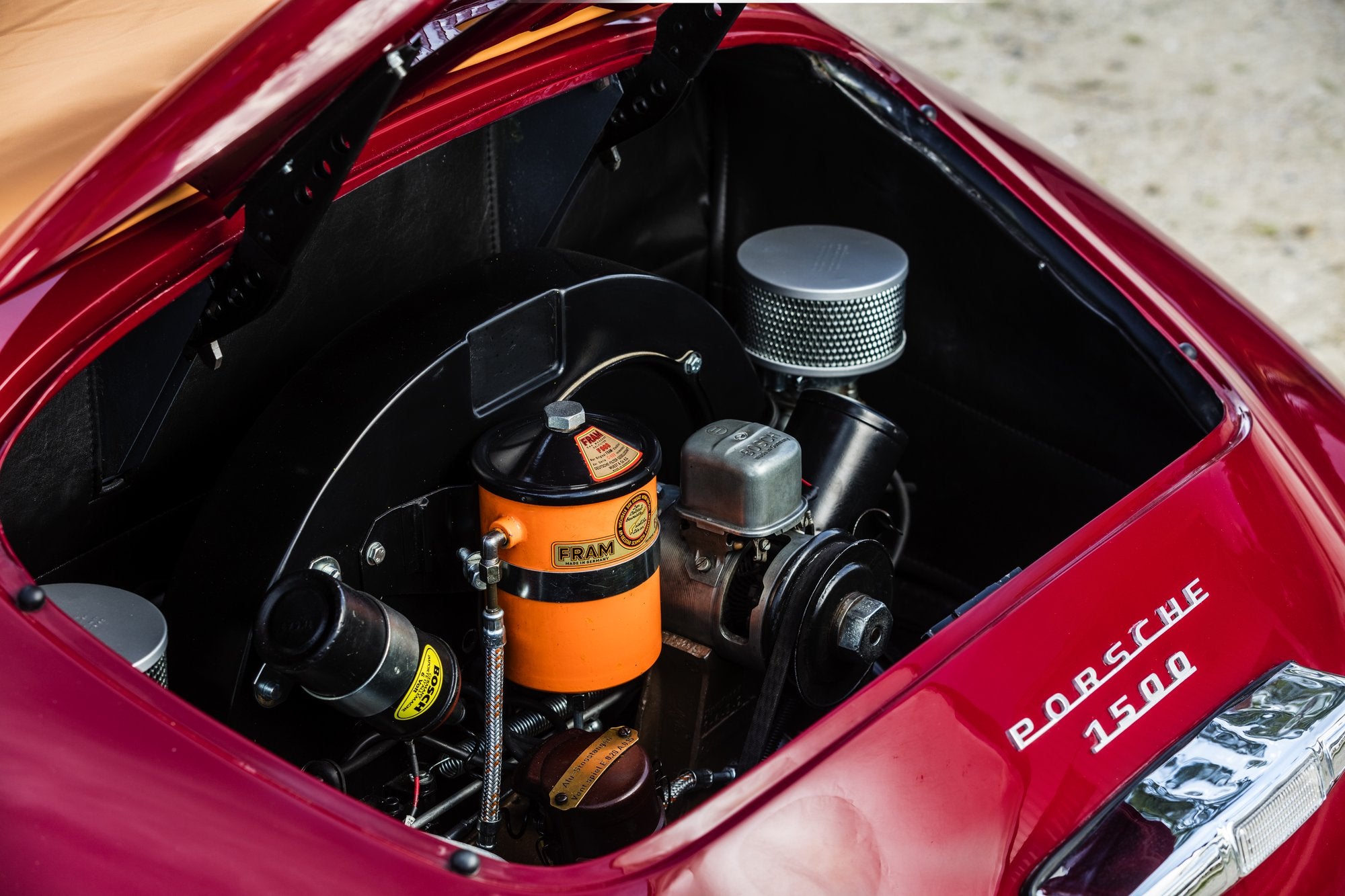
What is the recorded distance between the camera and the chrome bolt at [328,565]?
1.21 m

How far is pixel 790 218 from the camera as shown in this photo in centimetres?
203

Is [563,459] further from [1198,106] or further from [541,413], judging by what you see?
[1198,106]

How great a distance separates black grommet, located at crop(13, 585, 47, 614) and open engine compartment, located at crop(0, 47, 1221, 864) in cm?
21

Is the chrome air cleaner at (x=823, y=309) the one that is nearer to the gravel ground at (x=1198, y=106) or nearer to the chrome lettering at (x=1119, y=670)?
the chrome lettering at (x=1119, y=670)

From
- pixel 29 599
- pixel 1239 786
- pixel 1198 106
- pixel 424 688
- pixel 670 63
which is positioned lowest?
pixel 1198 106

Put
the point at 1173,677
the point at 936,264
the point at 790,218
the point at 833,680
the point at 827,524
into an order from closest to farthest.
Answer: the point at 1173,677, the point at 833,680, the point at 827,524, the point at 936,264, the point at 790,218

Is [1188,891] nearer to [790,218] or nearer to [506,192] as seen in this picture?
[506,192]

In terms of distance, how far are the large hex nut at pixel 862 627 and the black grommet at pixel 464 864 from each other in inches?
20.2

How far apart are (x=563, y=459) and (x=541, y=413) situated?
10 centimetres

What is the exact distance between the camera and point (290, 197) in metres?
1.09

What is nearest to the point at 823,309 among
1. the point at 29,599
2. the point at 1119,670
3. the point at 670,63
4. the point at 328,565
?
the point at 670,63

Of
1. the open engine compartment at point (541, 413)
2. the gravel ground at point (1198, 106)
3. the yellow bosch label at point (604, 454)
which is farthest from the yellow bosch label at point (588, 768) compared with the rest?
the gravel ground at point (1198, 106)

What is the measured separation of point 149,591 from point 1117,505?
95 cm

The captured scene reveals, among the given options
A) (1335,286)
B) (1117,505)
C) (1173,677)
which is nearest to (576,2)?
(1117,505)
